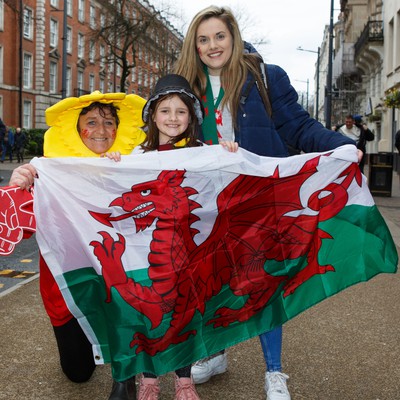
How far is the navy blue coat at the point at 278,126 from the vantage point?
3260mm

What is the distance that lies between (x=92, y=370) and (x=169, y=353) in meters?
0.79

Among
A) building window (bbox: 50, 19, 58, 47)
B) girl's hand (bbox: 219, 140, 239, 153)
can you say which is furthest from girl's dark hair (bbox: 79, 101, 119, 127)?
building window (bbox: 50, 19, 58, 47)

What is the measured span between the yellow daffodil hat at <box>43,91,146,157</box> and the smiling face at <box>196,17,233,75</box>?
1.73 feet

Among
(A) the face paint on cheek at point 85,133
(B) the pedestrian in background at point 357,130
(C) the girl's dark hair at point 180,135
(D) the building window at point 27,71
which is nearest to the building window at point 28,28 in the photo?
(D) the building window at point 27,71

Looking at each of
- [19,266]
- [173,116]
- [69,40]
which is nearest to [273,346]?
[173,116]

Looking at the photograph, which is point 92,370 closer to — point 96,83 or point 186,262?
point 186,262

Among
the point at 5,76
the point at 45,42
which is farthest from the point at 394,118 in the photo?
the point at 45,42

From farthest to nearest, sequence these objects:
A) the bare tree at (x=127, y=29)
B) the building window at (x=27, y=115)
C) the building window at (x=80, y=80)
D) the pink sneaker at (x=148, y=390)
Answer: the building window at (x=80, y=80) < the building window at (x=27, y=115) < the bare tree at (x=127, y=29) < the pink sneaker at (x=148, y=390)

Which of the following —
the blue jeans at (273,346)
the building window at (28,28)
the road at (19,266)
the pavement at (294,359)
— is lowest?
the pavement at (294,359)

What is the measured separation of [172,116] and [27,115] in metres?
38.6

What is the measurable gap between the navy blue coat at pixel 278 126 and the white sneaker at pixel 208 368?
121cm

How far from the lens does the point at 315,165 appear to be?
321 cm

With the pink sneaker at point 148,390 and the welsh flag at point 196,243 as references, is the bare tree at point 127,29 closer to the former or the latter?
the welsh flag at point 196,243

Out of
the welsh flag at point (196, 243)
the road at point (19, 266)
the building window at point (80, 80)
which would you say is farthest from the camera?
the building window at point (80, 80)
